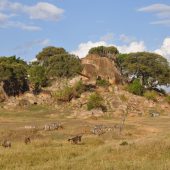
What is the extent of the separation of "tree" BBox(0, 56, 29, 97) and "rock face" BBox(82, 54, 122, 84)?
13619mm

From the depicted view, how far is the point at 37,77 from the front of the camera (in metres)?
84.2

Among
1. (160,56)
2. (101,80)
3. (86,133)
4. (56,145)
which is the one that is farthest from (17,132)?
(160,56)

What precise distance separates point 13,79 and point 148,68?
27136 millimetres

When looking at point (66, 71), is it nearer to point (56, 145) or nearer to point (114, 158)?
point (56, 145)

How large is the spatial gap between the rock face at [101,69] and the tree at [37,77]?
389 inches

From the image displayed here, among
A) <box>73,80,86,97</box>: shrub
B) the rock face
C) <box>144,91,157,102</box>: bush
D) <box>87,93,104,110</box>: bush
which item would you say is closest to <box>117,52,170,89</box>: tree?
the rock face

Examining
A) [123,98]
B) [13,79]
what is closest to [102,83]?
[123,98]

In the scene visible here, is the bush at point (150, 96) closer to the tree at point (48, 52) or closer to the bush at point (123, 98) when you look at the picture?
the bush at point (123, 98)

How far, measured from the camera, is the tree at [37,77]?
83.6 meters

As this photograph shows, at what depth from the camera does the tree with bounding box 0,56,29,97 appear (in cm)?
8031

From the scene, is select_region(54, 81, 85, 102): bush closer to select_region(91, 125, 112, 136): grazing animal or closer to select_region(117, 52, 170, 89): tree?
select_region(117, 52, 170, 89): tree

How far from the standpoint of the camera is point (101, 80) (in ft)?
294

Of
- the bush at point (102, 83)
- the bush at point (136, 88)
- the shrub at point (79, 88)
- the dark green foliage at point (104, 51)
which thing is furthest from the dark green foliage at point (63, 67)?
the dark green foliage at point (104, 51)

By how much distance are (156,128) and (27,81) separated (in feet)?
130
